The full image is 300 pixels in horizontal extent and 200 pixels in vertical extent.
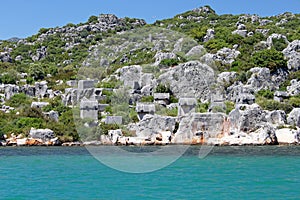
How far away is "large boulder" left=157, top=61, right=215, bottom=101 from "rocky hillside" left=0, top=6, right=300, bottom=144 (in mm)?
82

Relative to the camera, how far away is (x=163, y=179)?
15141mm

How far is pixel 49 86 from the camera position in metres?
46.7

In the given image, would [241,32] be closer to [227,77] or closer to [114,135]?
[227,77]

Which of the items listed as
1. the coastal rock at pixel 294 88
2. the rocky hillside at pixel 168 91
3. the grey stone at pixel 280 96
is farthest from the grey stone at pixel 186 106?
the coastal rock at pixel 294 88

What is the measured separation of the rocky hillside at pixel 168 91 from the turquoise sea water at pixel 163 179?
7820 mm

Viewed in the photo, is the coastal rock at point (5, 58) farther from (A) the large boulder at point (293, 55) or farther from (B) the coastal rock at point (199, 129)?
(B) the coastal rock at point (199, 129)

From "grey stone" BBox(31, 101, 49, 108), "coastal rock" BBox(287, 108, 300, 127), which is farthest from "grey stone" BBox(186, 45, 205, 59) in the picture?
"grey stone" BBox(31, 101, 49, 108)

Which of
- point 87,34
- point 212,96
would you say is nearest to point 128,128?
point 212,96

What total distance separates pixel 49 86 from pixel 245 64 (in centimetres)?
1890

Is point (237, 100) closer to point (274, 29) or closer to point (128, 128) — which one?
point (128, 128)

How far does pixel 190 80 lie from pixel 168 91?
13.7ft

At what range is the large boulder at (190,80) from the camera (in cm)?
3178

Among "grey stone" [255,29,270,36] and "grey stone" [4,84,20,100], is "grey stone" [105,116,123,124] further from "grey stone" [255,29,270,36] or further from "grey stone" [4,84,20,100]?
"grey stone" [255,29,270,36]

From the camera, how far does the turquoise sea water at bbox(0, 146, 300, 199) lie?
1256 cm
